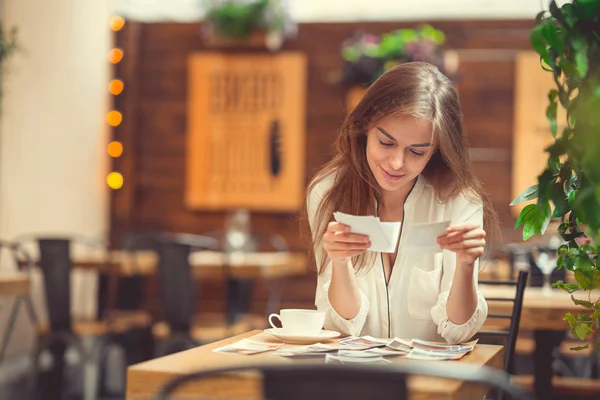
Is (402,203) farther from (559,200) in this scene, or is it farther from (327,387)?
(327,387)

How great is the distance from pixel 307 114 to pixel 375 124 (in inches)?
199

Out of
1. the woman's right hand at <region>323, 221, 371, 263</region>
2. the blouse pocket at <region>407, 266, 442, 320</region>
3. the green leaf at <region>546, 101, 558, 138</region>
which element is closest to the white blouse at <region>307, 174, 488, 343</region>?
the blouse pocket at <region>407, 266, 442, 320</region>

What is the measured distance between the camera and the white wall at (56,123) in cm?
712

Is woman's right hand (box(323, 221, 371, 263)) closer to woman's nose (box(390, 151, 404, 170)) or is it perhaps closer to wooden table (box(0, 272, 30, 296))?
woman's nose (box(390, 151, 404, 170))

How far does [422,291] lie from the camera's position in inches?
94.8

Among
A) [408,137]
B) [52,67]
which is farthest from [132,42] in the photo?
[408,137]

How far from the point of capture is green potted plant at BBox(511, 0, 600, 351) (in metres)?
1.49

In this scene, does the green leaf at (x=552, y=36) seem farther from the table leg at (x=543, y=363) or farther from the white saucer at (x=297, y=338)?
the table leg at (x=543, y=363)

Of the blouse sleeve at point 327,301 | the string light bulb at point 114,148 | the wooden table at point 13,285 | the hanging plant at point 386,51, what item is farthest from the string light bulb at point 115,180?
the blouse sleeve at point 327,301

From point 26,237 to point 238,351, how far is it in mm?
5502

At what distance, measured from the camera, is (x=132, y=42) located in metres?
7.67

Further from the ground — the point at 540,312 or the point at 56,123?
the point at 56,123

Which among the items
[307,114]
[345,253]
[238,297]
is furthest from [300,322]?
[307,114]

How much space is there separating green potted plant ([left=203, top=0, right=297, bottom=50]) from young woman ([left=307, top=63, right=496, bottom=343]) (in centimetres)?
479
